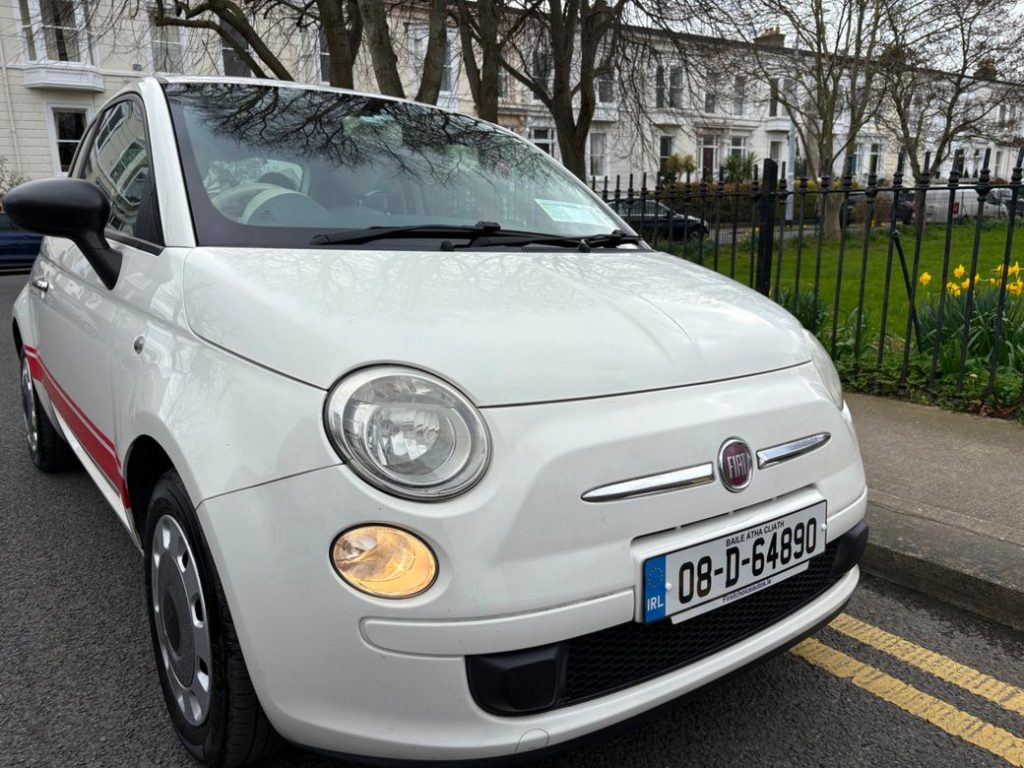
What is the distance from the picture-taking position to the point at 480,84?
11414mm

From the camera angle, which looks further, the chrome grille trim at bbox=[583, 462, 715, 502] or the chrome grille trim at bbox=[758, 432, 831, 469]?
the chrome grille trim at bbox=[758, 432, 831, 469]

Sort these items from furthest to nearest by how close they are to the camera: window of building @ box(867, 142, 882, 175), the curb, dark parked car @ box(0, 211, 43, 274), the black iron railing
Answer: dark parked car @ box(0, 211, 43, 274)
window of building @ box(867, 142, 882, 175)
the black iron railing
the curb

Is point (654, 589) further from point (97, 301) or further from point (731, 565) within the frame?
point (97, 301)

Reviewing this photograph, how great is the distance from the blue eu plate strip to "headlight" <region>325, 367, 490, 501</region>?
15.5 inches

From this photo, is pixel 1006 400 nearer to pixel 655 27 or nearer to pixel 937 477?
pixel 937 477

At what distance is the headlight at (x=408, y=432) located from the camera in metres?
1.49

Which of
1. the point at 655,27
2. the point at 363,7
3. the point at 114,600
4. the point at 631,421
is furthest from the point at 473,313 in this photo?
the point at 655,27

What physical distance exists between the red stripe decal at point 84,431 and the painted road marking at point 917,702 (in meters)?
2.09

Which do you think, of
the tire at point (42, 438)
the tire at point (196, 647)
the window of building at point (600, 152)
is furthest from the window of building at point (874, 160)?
the window of building at point (600, 152)

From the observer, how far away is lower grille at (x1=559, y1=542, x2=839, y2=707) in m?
1.59

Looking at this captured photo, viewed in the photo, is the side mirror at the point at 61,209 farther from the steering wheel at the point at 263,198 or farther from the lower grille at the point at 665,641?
the lower grille at the point at 665,641

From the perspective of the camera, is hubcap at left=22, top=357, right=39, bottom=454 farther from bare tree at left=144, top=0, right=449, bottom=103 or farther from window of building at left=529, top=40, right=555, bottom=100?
window of building at left=529, top=40, right=555, bottom=100

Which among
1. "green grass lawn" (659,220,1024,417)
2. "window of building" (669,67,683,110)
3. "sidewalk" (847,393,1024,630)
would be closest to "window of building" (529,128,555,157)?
"window of building" (669,67,683,110)

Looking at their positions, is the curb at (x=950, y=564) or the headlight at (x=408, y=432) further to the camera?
the curb at (x=950, y=564)
